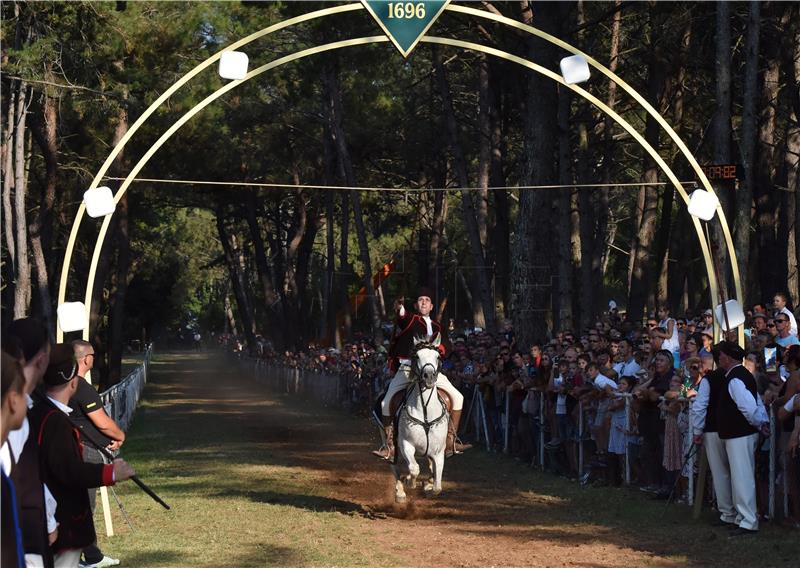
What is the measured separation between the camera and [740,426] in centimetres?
1373

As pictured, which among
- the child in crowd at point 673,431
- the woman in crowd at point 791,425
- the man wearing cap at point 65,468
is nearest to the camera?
the man wearing cap at point 65,468

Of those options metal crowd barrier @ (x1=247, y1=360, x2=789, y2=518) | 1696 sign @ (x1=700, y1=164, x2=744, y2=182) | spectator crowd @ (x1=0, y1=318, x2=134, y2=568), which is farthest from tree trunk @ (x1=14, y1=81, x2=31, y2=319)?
spectator crowd @ (x1=0, y1=318, x2=134, y2=568)

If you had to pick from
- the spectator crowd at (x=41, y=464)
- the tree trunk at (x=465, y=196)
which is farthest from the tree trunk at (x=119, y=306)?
the spectator crowd at (x=41, y=464)

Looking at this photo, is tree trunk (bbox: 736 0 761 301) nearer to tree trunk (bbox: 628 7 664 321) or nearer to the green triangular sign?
the green triangular sign

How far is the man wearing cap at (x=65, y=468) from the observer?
709cm

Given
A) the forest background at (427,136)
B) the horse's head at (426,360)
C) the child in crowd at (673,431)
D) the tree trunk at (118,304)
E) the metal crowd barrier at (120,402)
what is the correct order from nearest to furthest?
the horse's head at (426,360) < the child in crowd at (673,431) < the metal crowd barrier at (120,402) < the forest background at (427,136) < the tree trunk at (118,304)

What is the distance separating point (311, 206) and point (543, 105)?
3090cm

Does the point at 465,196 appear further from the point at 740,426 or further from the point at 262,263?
the point at 262,263

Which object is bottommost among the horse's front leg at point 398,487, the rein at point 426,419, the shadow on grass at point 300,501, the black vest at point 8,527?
the shadow on grass at point 300,501

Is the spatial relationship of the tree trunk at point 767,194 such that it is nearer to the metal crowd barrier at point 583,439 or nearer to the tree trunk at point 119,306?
the metal crowd barrier at point 583,439

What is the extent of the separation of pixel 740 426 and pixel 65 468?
843 cm

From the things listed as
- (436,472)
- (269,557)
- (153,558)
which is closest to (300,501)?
(436,472)

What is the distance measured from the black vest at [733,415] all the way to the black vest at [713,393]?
0.36ft

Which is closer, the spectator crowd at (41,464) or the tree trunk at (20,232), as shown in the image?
the spectator crowd at (41,464)
